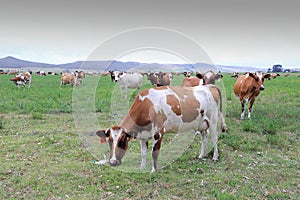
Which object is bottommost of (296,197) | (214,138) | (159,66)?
(296,197)

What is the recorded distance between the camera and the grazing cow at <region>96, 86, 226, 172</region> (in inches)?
249

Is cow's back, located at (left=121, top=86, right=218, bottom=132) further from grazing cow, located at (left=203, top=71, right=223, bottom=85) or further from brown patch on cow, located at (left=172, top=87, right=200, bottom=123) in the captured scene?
grazing cow, located at (left=203, top=71, right=223, bottom=85)

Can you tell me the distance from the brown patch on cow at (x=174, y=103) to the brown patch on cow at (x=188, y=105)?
0.39 ft

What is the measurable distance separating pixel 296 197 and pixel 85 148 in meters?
A: 5.67

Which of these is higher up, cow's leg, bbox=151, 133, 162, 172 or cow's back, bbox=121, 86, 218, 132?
cow's back, bbox=121, 86, 218, 132

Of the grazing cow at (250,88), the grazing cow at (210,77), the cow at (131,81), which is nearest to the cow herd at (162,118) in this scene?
the grazing cow at (250,88)

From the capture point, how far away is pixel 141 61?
7473mm

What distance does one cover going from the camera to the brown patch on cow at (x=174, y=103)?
7036 mm

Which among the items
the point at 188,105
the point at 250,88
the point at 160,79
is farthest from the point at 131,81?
the point at 188,105

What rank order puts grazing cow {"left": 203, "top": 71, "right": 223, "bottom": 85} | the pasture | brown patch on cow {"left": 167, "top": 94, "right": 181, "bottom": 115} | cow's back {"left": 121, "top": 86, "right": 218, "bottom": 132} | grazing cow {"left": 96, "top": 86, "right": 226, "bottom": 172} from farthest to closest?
grazing cow {"left": 203, "top": 71, "right": 223, "bottom": 85}
brown patch on cow {"left": 167, "top": 94, "right": 181, "bottom": 115}
cow's back {"left": 121, "top": 86, "right": 218, "bottom": 132}
grazing cow {"left": 96, "top": 86, "right": 226, "bottom": 172}
the pasture

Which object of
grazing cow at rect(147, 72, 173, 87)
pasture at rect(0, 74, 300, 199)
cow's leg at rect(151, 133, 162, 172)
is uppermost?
grazing cow at rect(147, 72, 173, 87)

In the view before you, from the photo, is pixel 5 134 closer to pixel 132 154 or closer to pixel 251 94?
pixel 132 154

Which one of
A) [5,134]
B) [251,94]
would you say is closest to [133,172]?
[5,134]

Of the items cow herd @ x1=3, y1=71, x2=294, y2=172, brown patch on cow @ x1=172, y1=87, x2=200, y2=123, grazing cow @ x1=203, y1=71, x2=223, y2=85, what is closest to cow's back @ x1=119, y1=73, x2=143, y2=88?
grazing cow @ x1=203, y1=71, x2=223, y2=85
